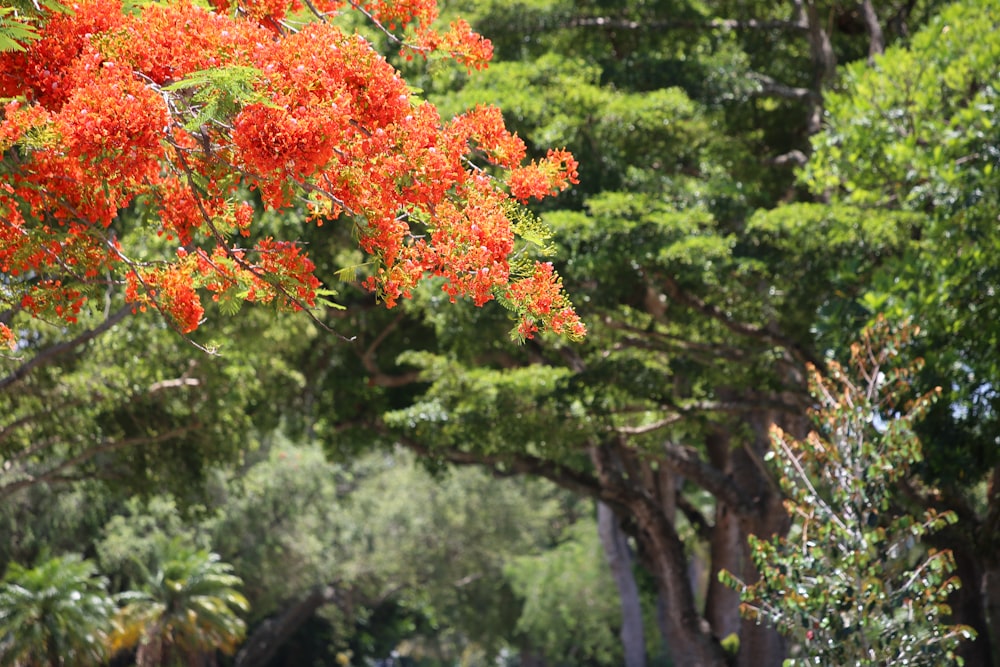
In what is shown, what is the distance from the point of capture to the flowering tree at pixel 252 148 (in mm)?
4980

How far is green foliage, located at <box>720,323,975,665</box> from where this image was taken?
327 inches

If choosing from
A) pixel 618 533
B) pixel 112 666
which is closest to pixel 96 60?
pixel 618 533

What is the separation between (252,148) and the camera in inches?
195

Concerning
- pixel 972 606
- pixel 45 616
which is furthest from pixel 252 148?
pixel 45 616

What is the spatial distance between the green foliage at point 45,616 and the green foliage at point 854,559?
66.9 ft

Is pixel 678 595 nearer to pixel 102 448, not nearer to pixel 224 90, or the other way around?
pixel 102 448

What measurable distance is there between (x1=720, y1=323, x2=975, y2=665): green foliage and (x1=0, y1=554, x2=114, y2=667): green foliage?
66.9ft

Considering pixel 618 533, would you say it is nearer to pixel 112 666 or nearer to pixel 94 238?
pixel 94 238

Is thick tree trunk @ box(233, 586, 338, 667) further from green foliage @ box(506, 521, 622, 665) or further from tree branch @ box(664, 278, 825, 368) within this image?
tree branch @ box(664, 278, 825, 368)

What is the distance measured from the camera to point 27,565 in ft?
101

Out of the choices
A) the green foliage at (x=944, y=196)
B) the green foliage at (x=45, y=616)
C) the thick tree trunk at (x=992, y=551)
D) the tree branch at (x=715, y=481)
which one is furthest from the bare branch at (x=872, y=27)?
the green foliage at (x=45, y=616)

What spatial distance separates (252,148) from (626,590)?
2025 centimetres

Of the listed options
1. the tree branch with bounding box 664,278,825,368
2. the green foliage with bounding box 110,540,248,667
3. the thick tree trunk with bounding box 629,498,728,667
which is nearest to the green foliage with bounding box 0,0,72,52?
the tree branch with bounding box 664,278,825,368

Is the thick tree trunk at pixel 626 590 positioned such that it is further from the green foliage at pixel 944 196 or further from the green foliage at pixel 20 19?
the green foliage at pixel 20 19
